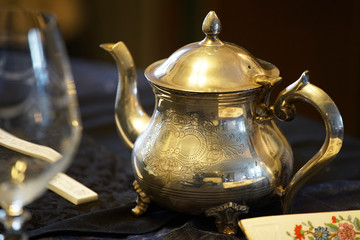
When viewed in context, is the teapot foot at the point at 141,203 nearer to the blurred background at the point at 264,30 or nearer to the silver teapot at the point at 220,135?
the silver teapot at the point at 220,135

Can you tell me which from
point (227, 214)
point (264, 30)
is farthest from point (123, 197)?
point (264, 30)

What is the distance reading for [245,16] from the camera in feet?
7.89

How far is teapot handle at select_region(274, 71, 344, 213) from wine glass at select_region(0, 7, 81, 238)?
0.89 feet

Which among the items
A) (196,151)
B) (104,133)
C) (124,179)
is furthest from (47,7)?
(196,151)

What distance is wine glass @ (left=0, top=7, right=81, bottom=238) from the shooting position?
1.49 ft

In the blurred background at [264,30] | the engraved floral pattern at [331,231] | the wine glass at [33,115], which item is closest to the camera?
the wine glass at [33,115]

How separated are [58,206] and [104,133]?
34cm

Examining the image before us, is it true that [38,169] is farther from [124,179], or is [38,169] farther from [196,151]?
[124,179]

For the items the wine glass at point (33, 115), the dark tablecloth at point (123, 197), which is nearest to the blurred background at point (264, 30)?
the dark tablecloth at point (123, 197)

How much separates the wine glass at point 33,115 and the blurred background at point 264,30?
1.65 meters

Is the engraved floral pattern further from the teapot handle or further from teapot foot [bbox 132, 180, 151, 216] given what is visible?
teapot foot [bbox 132, 180, 151, 216]

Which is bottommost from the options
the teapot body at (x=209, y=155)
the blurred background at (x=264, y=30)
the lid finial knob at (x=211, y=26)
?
the blurred background at (x=264, y=30)

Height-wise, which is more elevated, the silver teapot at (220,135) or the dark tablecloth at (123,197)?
the silver teapot at (220,135)

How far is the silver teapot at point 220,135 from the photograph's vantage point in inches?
24.3
